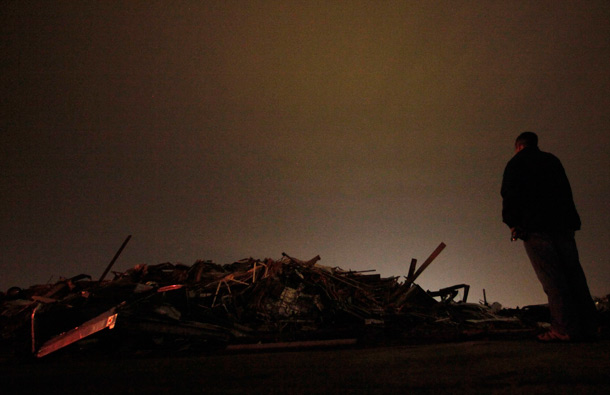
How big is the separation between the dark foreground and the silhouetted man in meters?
0.61

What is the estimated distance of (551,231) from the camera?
3.27 m

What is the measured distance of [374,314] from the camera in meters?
6.75

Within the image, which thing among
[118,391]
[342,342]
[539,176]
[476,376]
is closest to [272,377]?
[118,391]

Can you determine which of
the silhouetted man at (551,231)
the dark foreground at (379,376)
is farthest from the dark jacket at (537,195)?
the dark foreground at (379,376)

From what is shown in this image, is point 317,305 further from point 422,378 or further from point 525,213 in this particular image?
point 422,378

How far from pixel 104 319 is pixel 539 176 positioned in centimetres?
533

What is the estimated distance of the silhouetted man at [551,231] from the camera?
305 centimetres

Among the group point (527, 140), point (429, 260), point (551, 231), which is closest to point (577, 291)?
point (551, 231)

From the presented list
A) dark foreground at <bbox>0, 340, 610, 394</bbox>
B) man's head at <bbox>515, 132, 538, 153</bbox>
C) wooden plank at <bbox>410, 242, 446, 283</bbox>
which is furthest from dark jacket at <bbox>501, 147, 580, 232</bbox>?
wooden plank at <bbox>410, 242, 446, 283</bbox>

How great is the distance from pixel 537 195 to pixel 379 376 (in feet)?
9.17

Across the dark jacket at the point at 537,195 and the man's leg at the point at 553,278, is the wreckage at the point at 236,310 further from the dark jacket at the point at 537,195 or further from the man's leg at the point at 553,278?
the dark jacket at the point at 537,195

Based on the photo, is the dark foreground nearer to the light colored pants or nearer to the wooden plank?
the light colored pants

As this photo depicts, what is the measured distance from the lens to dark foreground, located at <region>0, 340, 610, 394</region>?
150 centimetres

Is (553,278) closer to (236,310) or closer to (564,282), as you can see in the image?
(564,282)
